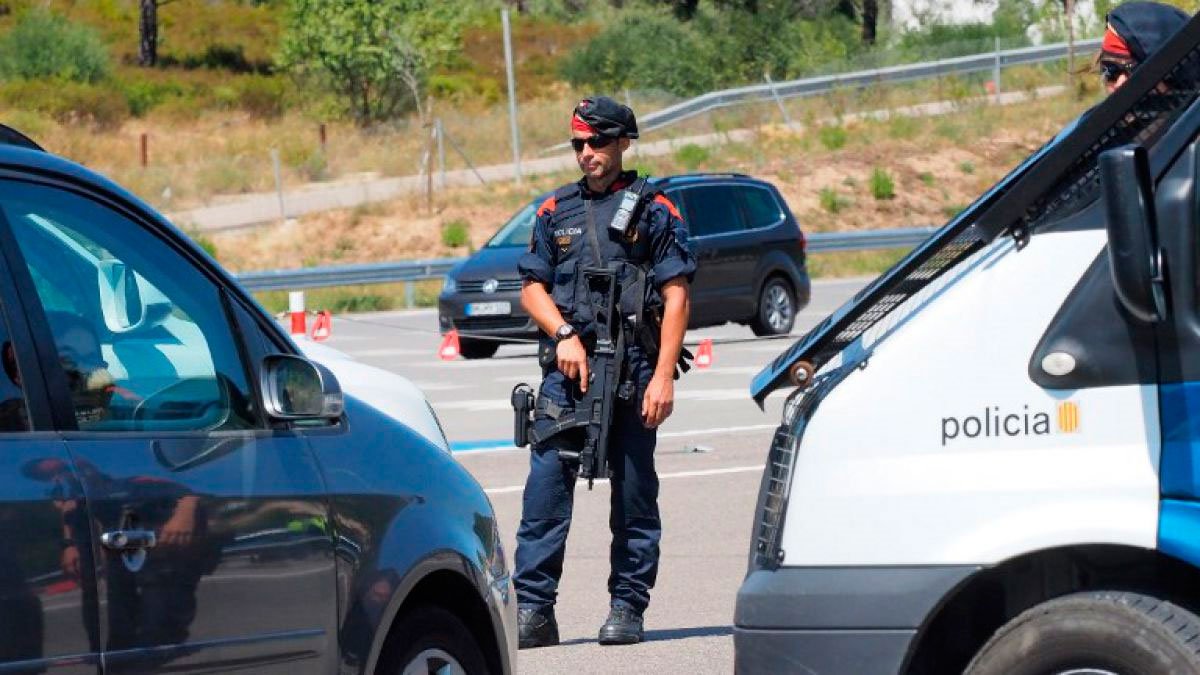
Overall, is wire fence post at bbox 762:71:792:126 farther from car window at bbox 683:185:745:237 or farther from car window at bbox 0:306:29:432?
car window at bbox 0:306:29:432

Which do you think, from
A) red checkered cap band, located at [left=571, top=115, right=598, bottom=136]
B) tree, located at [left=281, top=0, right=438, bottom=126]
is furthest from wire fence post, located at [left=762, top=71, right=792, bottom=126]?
red checkered cap band, located at [left=571, top=115, right=598, bottom=136]

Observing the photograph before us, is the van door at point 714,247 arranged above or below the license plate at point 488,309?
above

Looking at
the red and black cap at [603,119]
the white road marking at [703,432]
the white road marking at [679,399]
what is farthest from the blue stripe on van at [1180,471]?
the white road marking at [679,399]

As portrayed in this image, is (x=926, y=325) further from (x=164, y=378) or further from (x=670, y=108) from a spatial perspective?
(x=670, y=108)

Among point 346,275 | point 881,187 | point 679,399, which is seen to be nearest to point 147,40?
point 881,187

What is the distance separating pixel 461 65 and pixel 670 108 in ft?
68.7

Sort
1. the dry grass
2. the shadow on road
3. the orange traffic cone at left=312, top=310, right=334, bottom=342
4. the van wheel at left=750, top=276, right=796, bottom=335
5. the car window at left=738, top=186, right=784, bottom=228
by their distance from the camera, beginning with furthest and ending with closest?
1. the dry grass
2. the car window at left=738, top=186, right=784, bottom=228
3. the van wheel at left=750, top=276, right=796, bottom=335
4. the orange traffic cone at left=312, top=310, right=334, bottom=342
5. the shadow on road

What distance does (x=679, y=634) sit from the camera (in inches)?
323

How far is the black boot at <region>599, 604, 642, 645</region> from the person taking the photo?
781 cm

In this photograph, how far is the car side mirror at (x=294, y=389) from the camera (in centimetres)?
478

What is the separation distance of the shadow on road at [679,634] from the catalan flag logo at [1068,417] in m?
3.50

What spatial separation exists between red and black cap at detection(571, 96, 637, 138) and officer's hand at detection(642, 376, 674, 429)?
87 cm

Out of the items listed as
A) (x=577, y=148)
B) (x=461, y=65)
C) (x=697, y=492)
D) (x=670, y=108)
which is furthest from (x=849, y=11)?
(x=577, y=148)

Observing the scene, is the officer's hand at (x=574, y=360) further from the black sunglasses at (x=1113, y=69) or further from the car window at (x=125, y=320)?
the car window at (x=125, y=320)
